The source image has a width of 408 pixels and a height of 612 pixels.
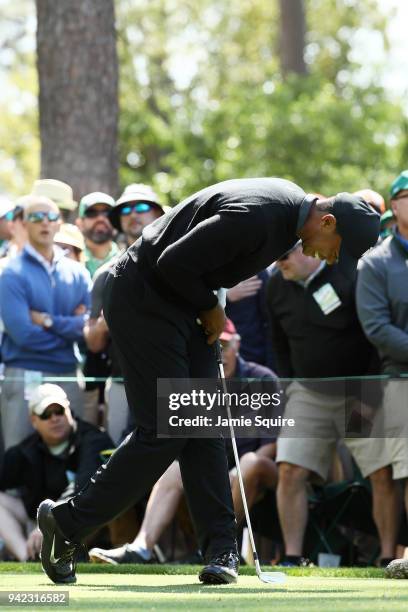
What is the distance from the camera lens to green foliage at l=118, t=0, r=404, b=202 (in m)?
24.4

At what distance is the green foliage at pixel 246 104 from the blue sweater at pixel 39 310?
14.4m

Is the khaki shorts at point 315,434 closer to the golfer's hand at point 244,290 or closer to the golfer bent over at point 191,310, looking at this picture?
the golfer's hand at point 244,290

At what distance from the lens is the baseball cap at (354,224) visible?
623 centimetres

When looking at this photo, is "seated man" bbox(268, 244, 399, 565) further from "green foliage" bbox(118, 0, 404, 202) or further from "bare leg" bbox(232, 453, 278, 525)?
"green foliage" bbox(118, 0, 404, 202)

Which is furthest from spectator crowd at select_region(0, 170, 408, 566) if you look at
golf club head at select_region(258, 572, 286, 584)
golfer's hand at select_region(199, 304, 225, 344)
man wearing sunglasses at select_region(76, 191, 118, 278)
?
golfer's hand at select_region(199, 304, 225, 344)

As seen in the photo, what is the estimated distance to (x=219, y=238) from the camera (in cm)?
617

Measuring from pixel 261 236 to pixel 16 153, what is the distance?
33533 mm

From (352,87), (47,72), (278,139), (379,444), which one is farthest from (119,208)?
(352,87)

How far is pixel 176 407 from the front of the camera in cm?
659

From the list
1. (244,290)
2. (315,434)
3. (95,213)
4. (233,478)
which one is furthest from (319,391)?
(95,213)

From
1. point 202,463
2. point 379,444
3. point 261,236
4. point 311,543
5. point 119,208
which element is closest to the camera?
point 261,236

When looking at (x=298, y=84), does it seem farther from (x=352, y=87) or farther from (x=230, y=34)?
(x=230, y=34)

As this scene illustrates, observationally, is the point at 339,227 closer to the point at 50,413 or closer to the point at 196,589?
the point at 196,589

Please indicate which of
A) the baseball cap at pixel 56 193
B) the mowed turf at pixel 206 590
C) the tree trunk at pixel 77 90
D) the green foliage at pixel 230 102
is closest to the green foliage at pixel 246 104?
the green foliage at pixel 230 102
